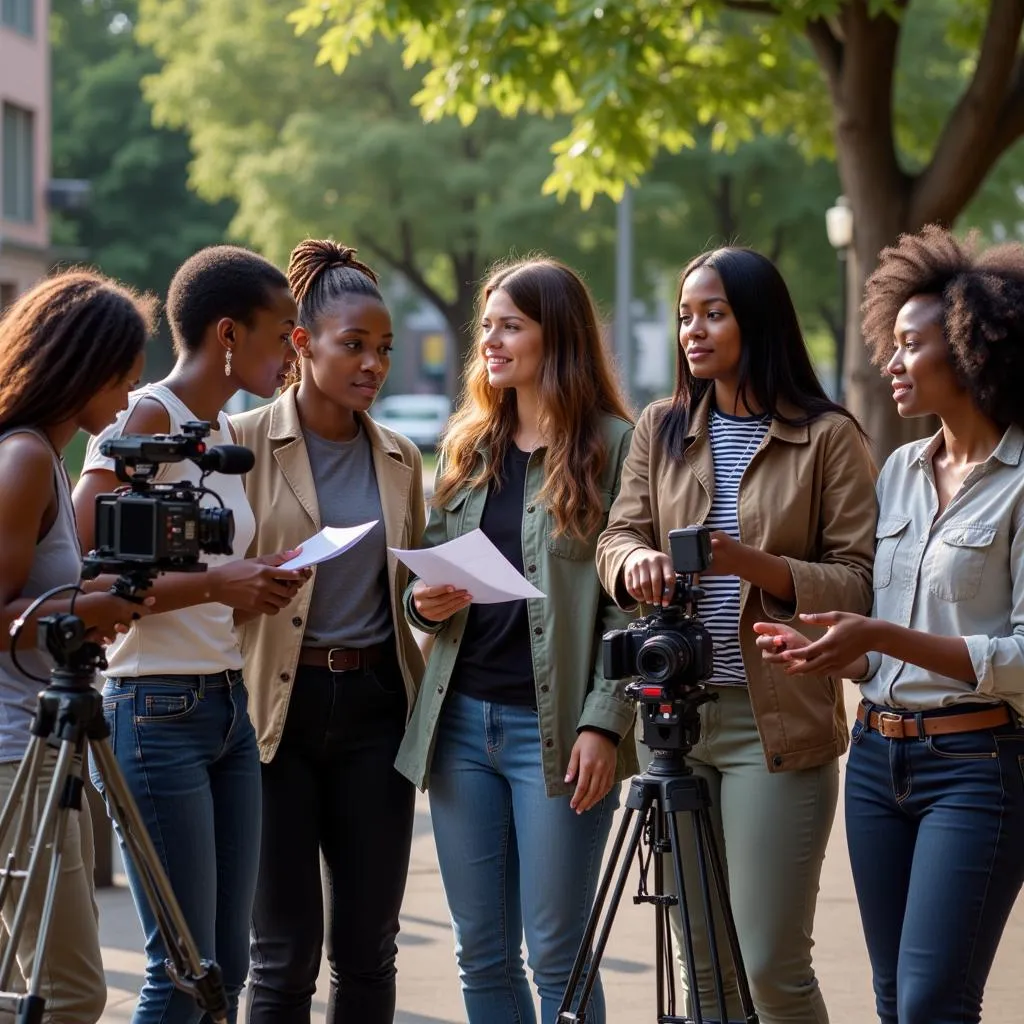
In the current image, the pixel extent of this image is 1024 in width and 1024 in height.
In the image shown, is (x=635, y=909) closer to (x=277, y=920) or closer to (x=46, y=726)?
(x=277, y=920)

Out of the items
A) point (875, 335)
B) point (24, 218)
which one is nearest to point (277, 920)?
point (875, 335)

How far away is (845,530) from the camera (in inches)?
156

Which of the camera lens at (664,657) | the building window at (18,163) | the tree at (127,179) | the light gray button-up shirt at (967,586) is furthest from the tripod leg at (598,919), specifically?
the tree at (127,179)

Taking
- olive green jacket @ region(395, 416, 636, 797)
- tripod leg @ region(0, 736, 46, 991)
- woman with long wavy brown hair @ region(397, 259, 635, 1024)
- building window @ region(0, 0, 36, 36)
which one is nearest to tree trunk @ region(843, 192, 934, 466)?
woman with long wavy brown hair @ region(397, 259, 635, 1024)

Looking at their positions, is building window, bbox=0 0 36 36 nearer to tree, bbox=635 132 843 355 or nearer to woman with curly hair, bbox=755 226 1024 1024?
tree, bbox=635 132 843 355

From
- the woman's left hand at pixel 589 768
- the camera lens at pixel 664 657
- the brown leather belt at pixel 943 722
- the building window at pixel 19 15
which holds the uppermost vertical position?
the building window at pixel 19 15

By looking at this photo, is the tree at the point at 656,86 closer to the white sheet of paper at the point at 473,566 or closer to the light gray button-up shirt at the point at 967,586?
the light gray button-up shirt at the point at 967,586

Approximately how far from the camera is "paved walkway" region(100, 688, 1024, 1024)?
17.4 feet

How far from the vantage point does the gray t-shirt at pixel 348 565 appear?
423 centimetres

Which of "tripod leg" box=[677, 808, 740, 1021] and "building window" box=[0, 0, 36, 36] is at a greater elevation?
"building window" box=[0, 0, 36, 36]

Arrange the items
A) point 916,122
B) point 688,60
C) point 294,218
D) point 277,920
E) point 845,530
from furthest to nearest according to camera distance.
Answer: point 294,218
point 916,122
point 688,60
point 277,920
point 845,530

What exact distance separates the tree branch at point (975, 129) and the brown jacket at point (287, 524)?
6453mm

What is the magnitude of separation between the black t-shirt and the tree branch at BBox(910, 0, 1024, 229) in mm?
6484

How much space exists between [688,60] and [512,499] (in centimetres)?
871
